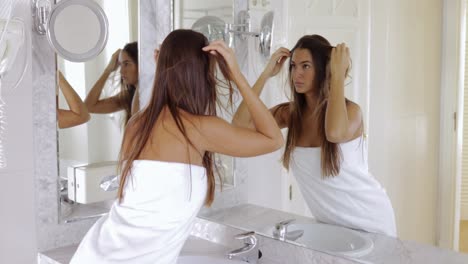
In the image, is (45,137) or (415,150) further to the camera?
(45,137)

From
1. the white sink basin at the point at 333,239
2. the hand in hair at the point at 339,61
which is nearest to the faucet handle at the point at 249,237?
the white sink basin at the point at 333,239

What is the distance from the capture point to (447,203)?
1215mm

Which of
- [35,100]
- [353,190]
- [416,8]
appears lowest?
[353,190]

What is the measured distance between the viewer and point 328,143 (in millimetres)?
1440

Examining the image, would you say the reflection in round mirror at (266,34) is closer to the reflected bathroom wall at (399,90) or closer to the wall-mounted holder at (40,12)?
the reflected bathroom wall at (399,90)

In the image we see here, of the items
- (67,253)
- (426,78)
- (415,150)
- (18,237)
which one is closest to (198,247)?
(67,253)

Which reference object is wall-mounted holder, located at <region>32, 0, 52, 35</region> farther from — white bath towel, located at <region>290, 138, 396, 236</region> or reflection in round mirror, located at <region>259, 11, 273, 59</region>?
white bath towel, located at <region>290, 138, 396, 236</region>

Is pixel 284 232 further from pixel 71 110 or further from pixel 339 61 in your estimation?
pixel 71 110

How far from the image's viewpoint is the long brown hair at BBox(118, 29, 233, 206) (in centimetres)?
132

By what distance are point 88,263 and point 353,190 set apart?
2.30ft

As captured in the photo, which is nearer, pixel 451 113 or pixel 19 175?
pixel 451 113

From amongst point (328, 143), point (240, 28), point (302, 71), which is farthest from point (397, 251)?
point (240, 28)

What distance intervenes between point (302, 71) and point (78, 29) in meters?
0.71

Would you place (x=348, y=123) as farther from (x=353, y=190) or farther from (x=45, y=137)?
(x=45, y=137)
